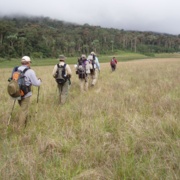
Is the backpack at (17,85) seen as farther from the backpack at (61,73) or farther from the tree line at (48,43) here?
the tree line at (48,43)

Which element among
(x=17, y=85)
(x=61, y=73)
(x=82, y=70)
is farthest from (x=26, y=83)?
(x=82, y=70)

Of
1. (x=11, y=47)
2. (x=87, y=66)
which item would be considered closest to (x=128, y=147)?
(x=87, y=66)

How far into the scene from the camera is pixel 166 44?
154m

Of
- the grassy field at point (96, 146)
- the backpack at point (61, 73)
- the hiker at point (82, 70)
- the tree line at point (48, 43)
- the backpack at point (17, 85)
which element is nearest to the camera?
the grassy field at point (96, 146)

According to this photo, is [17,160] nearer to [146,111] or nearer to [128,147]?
[128,147]

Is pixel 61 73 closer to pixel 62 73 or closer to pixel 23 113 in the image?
pixel 62 73

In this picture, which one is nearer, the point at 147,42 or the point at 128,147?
the point at 128,147

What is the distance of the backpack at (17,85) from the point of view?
16.9 ft

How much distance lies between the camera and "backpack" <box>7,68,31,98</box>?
5164 mm

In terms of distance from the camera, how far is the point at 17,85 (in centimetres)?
524

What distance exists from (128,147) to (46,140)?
1.56 metres

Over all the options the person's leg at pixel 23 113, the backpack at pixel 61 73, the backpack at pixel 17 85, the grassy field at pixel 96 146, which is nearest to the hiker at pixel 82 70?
the backpack at pixel 61 73

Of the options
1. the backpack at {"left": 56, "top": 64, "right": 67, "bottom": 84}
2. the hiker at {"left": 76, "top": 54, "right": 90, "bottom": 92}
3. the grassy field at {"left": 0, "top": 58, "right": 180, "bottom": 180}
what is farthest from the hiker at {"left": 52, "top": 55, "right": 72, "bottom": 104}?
the hiker at {"left": 76, "top": 54, "right": 90, "bottom": 92}

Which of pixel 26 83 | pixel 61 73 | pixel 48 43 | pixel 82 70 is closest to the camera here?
pixel 26 83
